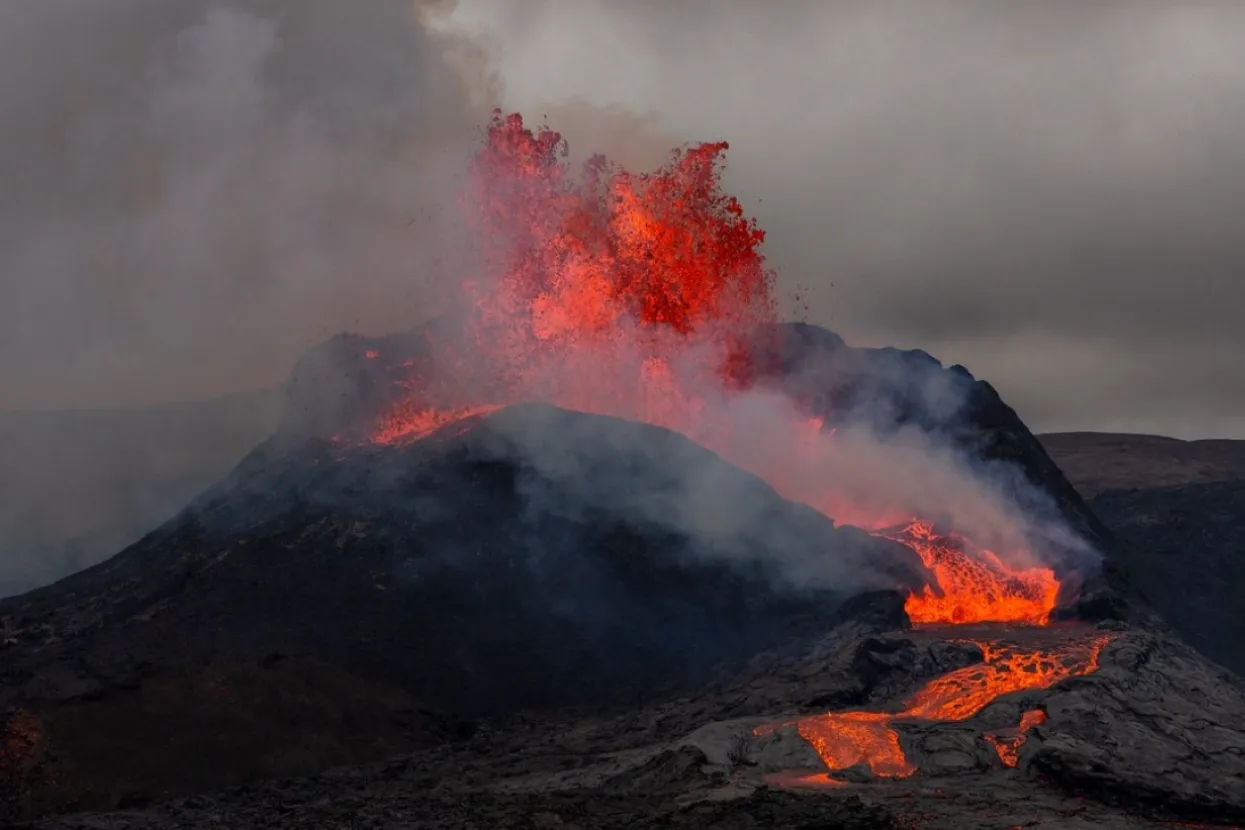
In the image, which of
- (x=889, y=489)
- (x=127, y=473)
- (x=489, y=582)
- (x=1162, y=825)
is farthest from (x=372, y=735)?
(x=127, y=473)

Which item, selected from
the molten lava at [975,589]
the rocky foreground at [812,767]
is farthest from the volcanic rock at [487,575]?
the rocky foreground at [812,767]

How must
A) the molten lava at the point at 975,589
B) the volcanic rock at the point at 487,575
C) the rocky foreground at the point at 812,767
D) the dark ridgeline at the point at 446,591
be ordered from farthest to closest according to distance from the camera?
the molten lava at the point at 975,589 < the volcanic rock at the point at 487,575 < the dark ridgeline at the point at 446,591 < the rocky foreground at the point at 812,767

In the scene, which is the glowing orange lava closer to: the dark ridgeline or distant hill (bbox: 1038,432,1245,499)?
the dark ridgeline

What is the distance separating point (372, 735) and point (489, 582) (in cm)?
842

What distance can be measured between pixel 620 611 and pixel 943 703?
11582mm

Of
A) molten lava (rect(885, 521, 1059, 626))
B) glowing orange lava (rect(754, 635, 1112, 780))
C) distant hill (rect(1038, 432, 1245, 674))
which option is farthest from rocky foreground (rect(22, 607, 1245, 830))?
distant hill (rect(1038, 432, 1245, 674))

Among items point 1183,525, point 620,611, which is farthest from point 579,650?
point 1183,525

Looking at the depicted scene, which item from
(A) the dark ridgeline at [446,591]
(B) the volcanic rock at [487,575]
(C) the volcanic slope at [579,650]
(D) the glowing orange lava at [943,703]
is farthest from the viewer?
(B) the volcanic rock at [487,575]

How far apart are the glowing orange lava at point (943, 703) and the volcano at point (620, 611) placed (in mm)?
111

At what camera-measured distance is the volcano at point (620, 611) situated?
2520cm

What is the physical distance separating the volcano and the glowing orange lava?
0.11 metres

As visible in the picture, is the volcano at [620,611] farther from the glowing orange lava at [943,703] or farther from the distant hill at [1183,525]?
the distant hill at [1183,525]

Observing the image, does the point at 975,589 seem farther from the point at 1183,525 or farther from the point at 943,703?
the point at 1183,525

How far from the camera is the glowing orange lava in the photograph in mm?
25328
